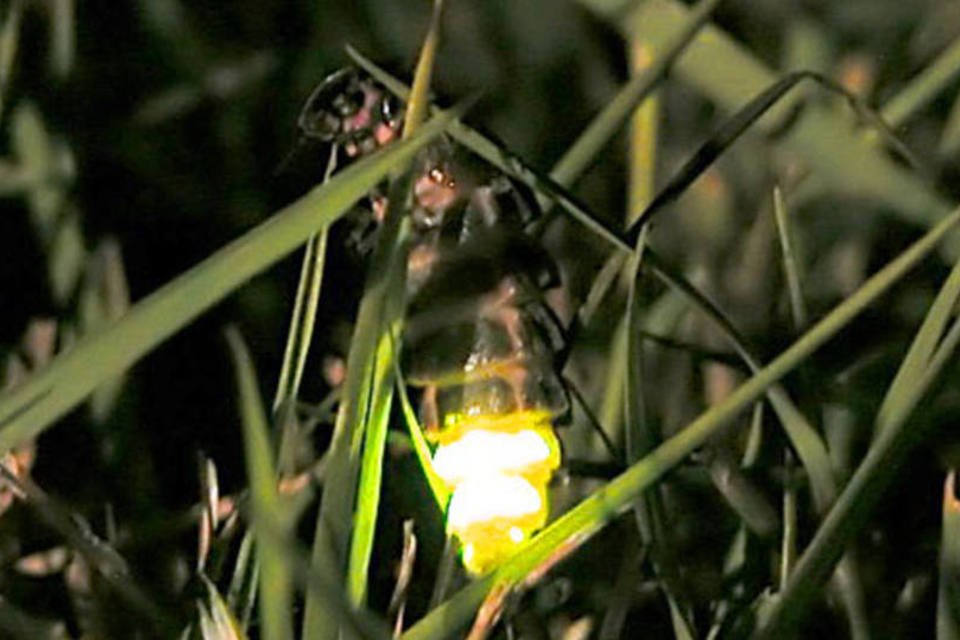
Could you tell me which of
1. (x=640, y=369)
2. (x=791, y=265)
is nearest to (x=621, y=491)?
(x=640, y=369)

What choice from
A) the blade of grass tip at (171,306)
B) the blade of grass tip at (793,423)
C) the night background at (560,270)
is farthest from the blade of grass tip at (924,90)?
the blade of grass tip at (171,306)

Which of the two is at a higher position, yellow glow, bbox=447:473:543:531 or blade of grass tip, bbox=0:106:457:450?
blade of grass tip, bbox=0:106:457:450

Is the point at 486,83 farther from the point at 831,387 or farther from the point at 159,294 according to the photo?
the point at 159,294

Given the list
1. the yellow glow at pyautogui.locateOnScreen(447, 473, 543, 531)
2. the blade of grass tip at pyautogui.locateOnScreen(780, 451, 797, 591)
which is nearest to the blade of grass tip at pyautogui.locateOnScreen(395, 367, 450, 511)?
the yellow glow at pyautogui.locateOnScreen(447, 473, 543, 531)

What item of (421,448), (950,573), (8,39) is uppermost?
(8,39)

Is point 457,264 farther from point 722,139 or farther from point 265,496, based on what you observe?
point 265,496

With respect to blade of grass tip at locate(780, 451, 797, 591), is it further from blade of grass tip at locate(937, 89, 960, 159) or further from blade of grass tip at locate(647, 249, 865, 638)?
blade of grass tip at locate(937, 89, 960, 159)

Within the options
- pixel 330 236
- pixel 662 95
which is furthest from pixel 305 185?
pixel 662 95
